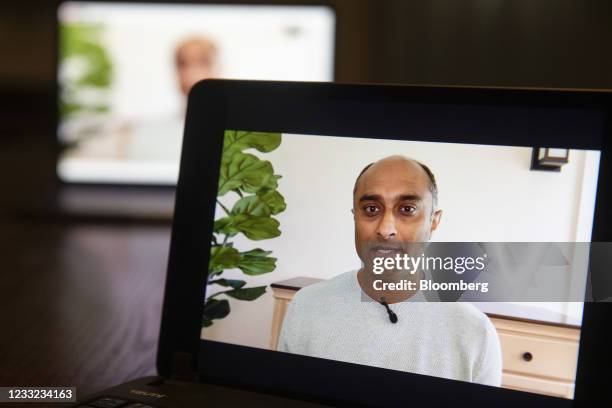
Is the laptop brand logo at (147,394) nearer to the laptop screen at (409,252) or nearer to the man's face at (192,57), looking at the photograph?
the laptop screen at (409,252)

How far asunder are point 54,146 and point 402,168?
137 centimetres

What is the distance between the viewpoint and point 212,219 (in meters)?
0.40

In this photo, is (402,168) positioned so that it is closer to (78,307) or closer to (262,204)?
(262,204)

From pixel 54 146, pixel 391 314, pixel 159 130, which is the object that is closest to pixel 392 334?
pixel 391 314

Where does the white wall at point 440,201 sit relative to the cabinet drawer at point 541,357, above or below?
above

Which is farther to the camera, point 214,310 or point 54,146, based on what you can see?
point 54,146

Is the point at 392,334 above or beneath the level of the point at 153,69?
beneath

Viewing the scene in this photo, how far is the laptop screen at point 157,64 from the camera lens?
145cm

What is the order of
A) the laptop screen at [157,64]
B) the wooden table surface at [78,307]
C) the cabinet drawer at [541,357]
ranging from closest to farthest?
the cabinet drawer at [541,357] < the wooden table surface at [78,307] < the laptop screen at [157,64]

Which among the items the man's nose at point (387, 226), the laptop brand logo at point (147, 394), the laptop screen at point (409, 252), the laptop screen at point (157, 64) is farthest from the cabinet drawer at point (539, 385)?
the laptop screen at point (157, 64)

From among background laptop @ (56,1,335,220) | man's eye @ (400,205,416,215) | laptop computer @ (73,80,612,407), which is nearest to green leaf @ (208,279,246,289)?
laptop computer @ (73,80,612,407)

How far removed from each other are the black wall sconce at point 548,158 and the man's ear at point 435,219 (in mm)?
61

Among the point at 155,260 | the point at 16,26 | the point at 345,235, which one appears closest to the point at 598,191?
the point at 345,235

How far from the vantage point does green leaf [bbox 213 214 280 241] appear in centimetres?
39
